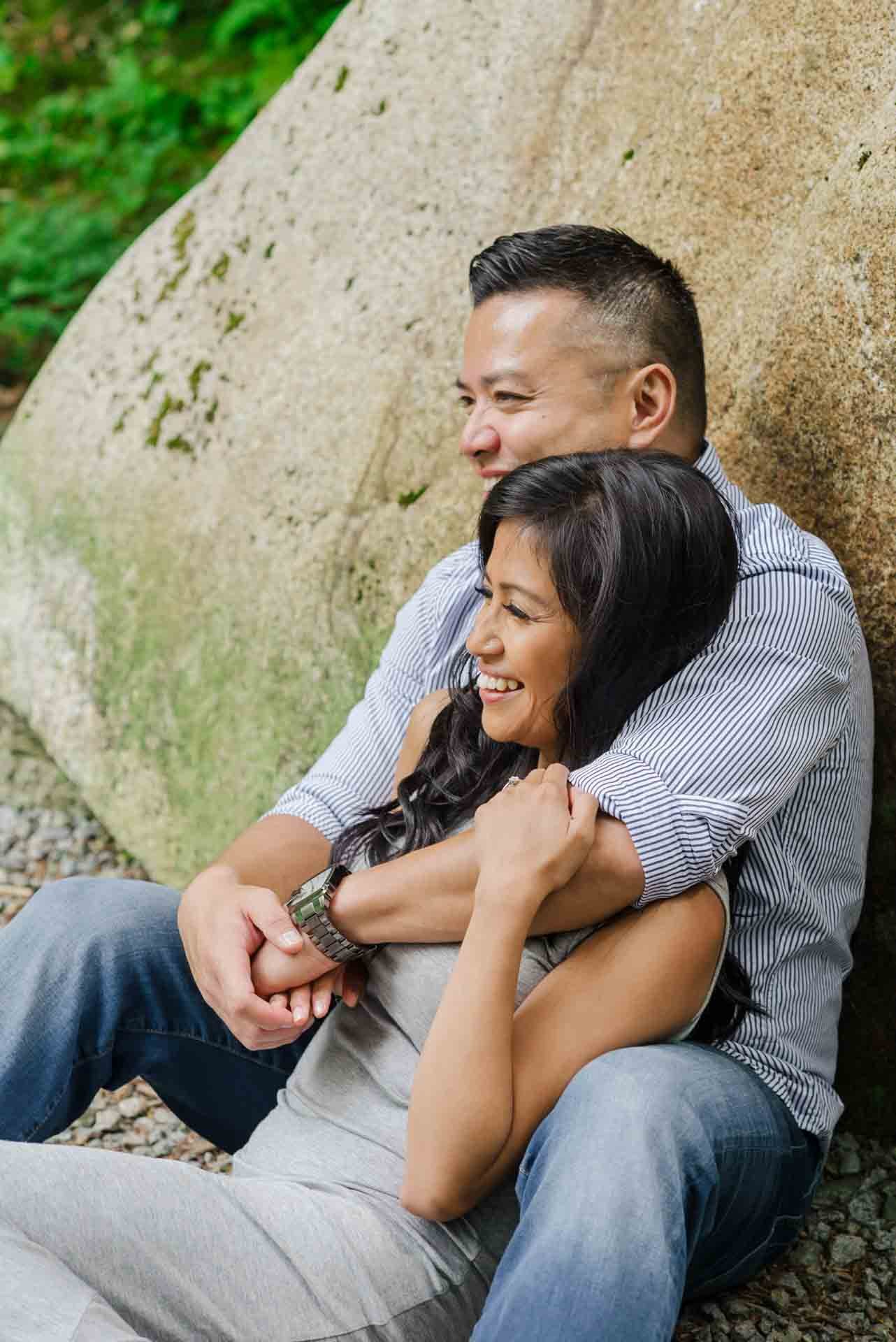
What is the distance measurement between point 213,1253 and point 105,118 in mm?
7731

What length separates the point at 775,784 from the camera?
89.0 inches

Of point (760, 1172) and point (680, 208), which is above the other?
point (680, 208)

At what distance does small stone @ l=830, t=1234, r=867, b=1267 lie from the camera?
2816mm

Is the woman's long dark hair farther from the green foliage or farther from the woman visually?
the green foliage

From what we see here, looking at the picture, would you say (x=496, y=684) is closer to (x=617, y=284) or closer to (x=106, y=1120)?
(x=617, y=284)

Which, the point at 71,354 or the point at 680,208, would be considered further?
the point at 71,354

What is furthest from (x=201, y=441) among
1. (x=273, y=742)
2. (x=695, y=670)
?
(x=695, y=670)

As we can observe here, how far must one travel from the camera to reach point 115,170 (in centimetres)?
817

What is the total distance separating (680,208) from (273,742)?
69.2 inches

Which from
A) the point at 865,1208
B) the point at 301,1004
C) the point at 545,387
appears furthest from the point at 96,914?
the point at 865,1208

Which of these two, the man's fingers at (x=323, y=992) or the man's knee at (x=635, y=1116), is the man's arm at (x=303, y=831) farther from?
the man's knee at (x=635, y=1116)

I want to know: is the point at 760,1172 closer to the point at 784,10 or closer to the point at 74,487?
the point at 784,10

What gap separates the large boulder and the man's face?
1.63 ft

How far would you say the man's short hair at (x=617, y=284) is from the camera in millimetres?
2840
